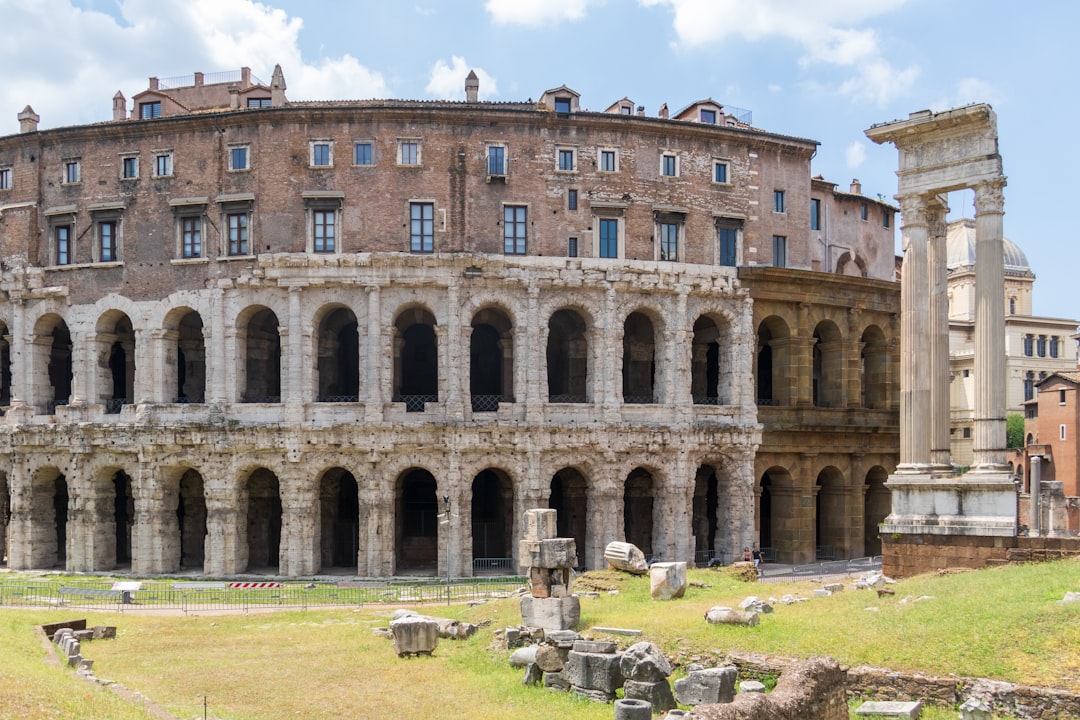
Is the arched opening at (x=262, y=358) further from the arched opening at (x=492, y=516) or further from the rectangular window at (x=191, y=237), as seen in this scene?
the arched opening at (x=492, y=516)

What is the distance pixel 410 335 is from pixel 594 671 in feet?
86.8

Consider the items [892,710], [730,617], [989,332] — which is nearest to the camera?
[892,710]

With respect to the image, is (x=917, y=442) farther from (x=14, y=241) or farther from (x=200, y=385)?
(x=14, y=241)

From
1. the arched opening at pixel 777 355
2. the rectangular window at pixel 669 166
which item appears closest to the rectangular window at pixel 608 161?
the rectangular window at pixel 669 166

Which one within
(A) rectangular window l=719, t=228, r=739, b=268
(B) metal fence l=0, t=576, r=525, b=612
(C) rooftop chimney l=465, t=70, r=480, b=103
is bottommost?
(B) metal fence l=0, t=576, r=525, b=612

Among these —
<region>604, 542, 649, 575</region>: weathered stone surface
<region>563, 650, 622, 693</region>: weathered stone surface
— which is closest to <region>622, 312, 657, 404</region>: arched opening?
<region>604, 542, 649, 575</region>: weathered stone surface

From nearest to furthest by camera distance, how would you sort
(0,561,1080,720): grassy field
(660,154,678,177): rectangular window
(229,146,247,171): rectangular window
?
(0,561,1080,720): grassy field → (229,146,247,171): rectangular window → (660,154,678,177): rectangular window

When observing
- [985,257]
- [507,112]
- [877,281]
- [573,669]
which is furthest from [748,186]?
[573,669]

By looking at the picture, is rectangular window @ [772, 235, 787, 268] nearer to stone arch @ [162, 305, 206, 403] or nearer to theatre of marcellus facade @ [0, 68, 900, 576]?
theatre of marcellus facade @ [0, 68, 900, 576]

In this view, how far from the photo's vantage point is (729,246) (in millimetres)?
41562

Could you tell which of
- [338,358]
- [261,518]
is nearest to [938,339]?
[338,358]

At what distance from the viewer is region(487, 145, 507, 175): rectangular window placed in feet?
128

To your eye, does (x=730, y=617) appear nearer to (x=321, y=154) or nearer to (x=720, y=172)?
(x=720, y=172)

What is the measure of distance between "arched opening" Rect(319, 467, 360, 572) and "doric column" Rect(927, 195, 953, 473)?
2143 cm
